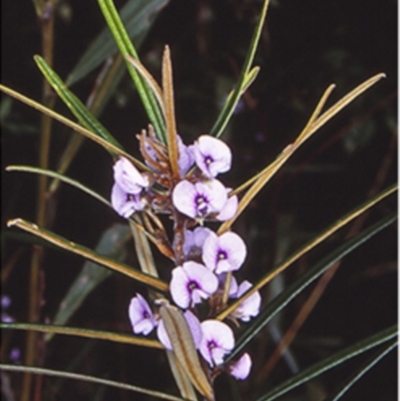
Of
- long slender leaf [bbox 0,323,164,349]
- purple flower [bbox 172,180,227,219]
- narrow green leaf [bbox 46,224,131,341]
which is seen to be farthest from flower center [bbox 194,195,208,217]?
narrow green leaf [bbox 46,224,131,341]

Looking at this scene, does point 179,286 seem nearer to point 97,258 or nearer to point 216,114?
point 97,258

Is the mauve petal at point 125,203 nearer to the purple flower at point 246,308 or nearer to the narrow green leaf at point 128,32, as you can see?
the purple flower at point 246,308

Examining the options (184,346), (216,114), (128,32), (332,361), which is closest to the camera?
(184,346)

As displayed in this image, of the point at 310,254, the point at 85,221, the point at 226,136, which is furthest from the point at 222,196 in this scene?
the point at 310,254

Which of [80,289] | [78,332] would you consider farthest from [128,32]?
[78,332]

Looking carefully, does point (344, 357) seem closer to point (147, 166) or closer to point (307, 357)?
point (147, 166)

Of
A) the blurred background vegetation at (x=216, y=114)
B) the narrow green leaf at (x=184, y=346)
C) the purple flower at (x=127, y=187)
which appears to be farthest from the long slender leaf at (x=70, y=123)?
the blurred background vegetation at (x=216, y=114)
